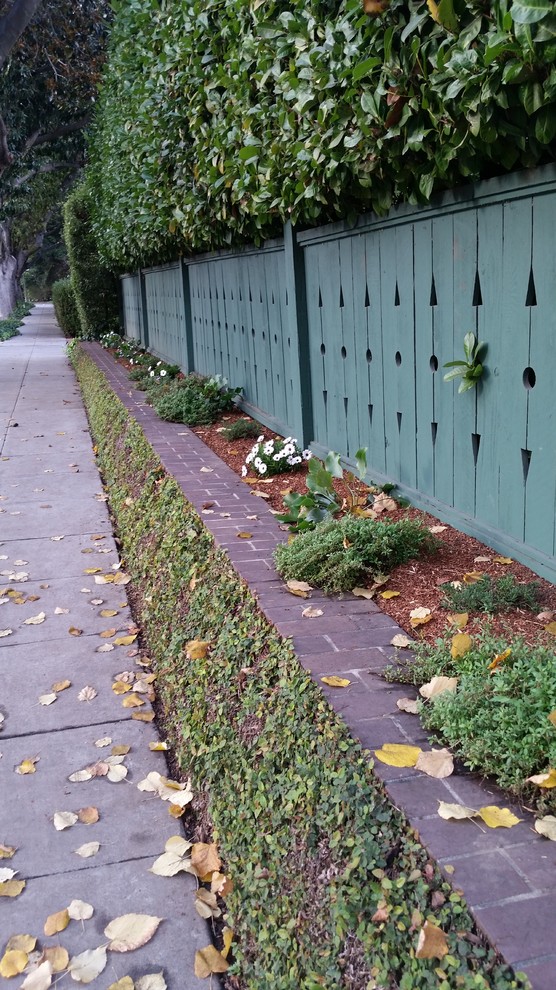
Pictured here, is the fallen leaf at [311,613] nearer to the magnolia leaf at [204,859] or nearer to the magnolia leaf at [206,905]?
the magnolia leaf at [204,859]

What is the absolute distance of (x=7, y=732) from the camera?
336cm

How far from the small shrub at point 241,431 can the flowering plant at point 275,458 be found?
1059mm

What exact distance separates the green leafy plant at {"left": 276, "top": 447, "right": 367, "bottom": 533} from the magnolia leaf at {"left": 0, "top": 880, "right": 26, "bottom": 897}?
6.25 feet

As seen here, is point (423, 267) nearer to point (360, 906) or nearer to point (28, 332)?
point (360, 906)

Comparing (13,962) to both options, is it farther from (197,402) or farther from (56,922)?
(197,402)

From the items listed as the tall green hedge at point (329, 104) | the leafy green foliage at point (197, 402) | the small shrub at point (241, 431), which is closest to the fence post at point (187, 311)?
the tall green hedge at point (329, 104)

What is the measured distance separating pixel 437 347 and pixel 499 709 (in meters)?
2.16

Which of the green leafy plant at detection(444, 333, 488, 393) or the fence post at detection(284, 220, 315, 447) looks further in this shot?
the fence post at detection(284, 220, 315, 447)

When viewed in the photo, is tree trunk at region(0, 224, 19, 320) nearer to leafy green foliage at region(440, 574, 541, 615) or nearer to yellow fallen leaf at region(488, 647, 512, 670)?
leafy green foliage at region(440, 574, 541, 615)

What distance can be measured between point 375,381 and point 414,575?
156cm

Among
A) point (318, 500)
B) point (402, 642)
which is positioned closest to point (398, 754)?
point (402, 642)

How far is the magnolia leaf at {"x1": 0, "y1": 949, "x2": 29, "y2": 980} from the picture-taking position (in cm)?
216

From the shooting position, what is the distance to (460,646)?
8.22ft

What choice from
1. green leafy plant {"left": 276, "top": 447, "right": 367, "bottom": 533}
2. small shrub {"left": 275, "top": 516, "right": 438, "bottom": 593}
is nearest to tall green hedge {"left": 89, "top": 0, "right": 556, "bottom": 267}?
green leafy plant {"left": 276, "top": 447, "right": 367, "bottom": 533}
